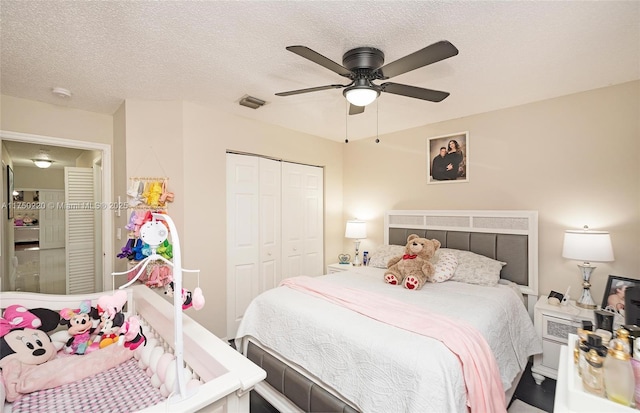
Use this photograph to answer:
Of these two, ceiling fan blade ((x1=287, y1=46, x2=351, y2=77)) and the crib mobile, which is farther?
ceiling fan blade ((x1=287, y1=46, x2=351, y2=77))

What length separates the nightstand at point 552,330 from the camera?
2281mm

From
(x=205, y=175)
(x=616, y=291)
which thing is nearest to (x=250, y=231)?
(x=205, y=175)

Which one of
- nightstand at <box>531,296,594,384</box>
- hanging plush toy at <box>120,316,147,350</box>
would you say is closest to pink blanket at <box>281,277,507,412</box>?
nightstand at <box>531,296,594,384</box>

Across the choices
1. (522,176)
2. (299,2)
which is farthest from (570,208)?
(299,2)

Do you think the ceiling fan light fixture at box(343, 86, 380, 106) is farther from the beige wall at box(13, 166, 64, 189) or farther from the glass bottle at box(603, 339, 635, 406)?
the beige wall at box(13, 166, 64, 189)

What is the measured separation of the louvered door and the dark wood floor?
9.80ft

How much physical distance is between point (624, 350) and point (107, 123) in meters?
4.07

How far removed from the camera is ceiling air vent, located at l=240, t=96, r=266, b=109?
8.84 ft

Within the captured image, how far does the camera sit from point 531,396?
2.21 metres

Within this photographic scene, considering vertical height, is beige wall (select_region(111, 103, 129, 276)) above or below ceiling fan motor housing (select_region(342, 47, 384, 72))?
below

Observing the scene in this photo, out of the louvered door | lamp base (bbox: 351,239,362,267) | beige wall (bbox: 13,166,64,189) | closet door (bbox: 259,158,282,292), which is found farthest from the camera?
beige wall (bbox: 13,166,64,189)

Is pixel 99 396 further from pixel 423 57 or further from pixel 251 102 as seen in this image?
pixel 251 102

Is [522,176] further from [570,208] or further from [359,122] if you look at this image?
[359,122]

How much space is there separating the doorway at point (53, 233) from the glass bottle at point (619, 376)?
3711mm
